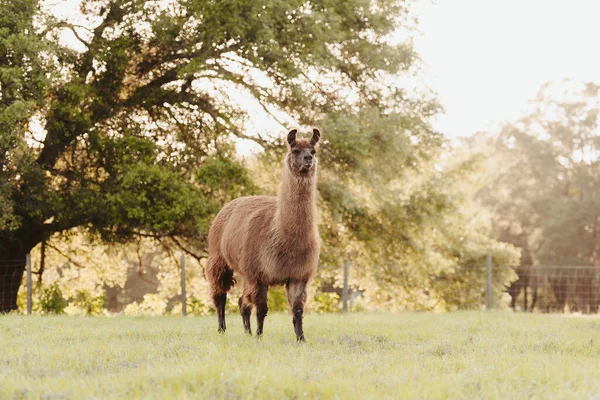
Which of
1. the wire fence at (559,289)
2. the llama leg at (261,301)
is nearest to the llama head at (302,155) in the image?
the llama leg at (261,301)

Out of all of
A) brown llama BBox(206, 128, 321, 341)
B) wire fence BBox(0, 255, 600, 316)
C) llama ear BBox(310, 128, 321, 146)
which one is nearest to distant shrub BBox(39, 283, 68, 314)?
wire fence BBox(0, 255, 600, 316)

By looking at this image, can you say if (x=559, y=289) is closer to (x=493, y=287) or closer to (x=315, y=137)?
(x=493, y=287)

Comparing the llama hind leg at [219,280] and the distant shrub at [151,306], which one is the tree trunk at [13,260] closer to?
the distant shrub at [151,306]

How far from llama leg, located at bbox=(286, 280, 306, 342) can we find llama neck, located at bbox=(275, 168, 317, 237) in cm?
63

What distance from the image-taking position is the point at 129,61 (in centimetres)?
1928

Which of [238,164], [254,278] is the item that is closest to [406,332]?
[254,278]

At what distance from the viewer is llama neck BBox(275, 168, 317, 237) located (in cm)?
876

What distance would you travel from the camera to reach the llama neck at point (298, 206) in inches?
345

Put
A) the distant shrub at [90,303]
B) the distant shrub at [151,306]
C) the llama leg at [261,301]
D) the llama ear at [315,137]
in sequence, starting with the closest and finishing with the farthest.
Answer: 1. the llama ear at [315,137]
2. the llama leg at [261,301]
3. the distant shrub at [90,303]
4. the distant shrub at [151,306]

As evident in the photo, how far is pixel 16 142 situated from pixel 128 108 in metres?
4.25

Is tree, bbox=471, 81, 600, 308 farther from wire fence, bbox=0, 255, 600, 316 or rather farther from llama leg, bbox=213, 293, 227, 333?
llama leg, bbox=213, 293, 227, 333

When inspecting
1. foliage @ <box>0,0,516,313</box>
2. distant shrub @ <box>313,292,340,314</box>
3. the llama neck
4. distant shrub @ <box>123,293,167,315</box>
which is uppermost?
foliage @ <box>0,0,516,313</box>

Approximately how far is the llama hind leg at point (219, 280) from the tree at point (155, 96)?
6.37 metres

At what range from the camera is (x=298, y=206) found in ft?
28.9
